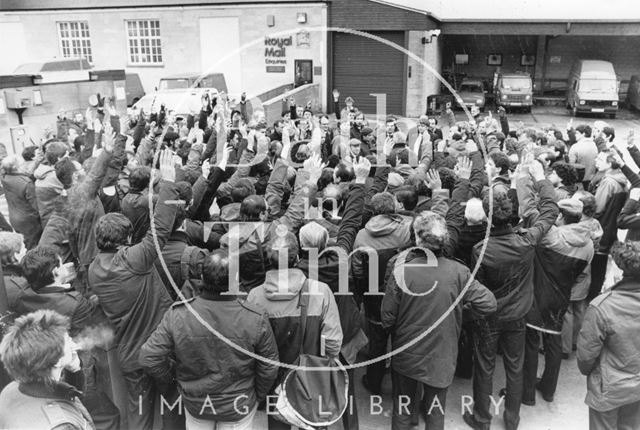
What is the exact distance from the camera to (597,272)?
223 inches

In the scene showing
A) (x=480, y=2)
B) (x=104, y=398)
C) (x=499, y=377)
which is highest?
(x=480, y=2)

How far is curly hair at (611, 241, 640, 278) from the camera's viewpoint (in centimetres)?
338

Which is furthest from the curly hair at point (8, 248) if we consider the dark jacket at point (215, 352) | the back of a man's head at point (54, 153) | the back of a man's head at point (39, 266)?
the back of a man's head at point (54, 153)

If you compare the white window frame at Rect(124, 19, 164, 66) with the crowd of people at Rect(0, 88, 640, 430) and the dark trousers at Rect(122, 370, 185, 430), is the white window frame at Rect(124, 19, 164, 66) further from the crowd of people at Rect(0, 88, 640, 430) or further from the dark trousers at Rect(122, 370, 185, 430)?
the dark trousers at Rect(122, 370, 185, 430)

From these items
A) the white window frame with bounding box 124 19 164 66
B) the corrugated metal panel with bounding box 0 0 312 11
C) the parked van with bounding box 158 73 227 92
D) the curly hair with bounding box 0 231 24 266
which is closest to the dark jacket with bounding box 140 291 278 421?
the curly hair with bounding box 0 231 24 266

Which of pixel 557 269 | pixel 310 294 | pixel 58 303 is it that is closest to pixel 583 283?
pixel 557 269

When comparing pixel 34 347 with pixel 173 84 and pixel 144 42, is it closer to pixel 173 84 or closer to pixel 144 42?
pixel 173 84

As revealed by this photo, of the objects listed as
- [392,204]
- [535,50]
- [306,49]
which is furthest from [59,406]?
[535,50]

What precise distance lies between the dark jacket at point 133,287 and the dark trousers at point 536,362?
9.64 ft

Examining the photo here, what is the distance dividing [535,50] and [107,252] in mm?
27895

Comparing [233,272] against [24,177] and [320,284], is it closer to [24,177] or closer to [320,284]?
[320,284]

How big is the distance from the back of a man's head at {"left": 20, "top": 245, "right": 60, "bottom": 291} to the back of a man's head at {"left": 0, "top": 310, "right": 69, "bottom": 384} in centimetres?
98

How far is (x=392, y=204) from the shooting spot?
4.36m

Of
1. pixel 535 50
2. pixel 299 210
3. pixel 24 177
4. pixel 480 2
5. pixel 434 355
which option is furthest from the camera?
pixel 535 50
